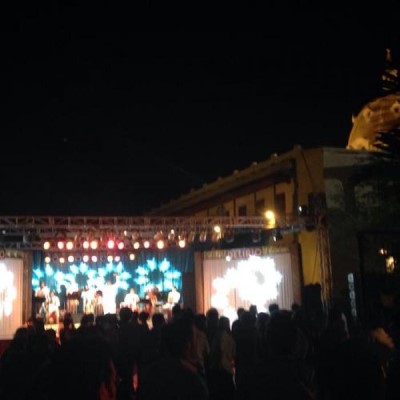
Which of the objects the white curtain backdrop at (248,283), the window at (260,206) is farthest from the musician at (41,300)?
the window at (260,206)

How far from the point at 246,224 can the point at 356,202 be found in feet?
14.8

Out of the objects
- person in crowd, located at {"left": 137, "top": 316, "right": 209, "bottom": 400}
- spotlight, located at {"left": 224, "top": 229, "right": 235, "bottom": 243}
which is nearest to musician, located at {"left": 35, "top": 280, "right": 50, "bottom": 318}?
spotlight, located at {"left": 224, "top": 229, "right": 235, "bottom": 243}

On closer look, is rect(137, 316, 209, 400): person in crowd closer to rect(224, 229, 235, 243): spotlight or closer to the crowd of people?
the crowd of people

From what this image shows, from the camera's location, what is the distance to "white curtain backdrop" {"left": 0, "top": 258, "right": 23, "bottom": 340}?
19.6 m

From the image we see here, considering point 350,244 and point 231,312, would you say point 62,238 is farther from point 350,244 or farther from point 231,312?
point 350,244

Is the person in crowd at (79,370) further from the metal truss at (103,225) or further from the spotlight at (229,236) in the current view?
the spotlight at (229,236)

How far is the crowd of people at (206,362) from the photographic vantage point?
13.0 ft

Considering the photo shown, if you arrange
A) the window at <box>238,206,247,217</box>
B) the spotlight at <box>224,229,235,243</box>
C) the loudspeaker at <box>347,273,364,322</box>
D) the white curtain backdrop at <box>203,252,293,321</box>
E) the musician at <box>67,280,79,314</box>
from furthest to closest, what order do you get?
1. the musician at <box>67,280,79,314</box>
2. the window at <box>238,206,247,217</box>
3. the white curtain backdrop at <box>203,252,293,321</box>
4. the spotlight at <box>224,229,235,243</box>
5. the loudspeaker at <box>347,273,364,322</box>

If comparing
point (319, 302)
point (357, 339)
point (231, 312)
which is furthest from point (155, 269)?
point (357, 339)

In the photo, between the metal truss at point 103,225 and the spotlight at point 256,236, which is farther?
the spotlight at point 256,236

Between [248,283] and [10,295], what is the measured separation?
859 centimetres

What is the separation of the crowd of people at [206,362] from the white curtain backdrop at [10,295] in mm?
10801

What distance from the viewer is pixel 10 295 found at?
1970 centimetres

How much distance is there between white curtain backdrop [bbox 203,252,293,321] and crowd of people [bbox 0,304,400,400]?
11.3m
